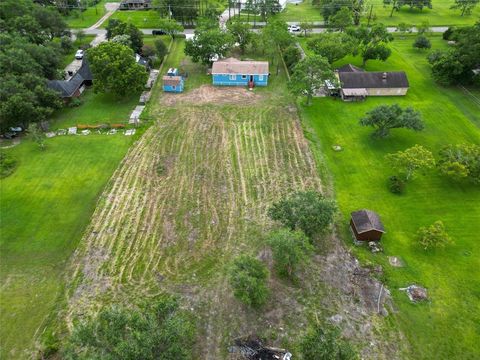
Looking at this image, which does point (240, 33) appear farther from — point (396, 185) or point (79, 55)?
point (396, 185)

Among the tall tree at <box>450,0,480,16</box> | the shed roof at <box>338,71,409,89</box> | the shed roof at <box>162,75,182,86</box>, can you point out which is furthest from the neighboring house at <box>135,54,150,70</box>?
the tall tree at <box>450,0,480,16</box>

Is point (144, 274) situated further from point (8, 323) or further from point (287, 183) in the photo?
point (287, 183)

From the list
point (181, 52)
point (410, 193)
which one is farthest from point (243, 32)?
point (410, 193)

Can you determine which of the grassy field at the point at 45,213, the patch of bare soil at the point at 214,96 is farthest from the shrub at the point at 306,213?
the patch of bare soil at the point at 214,96

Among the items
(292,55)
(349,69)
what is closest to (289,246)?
(349,69)

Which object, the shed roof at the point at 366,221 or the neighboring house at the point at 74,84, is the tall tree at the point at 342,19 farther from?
the shed roof at the point at 366,221
